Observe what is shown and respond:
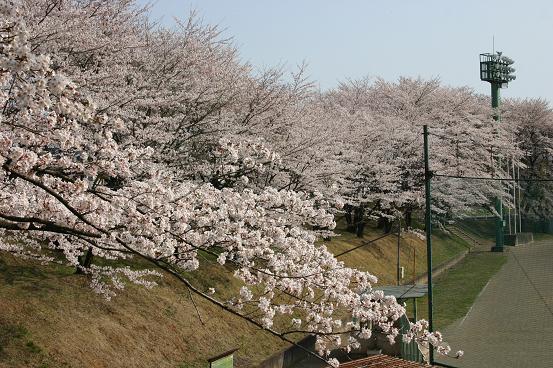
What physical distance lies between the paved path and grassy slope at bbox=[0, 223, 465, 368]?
6.38 m

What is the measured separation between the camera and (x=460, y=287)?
27953 millimetres

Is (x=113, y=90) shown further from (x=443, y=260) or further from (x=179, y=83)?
(x=443, y=260)

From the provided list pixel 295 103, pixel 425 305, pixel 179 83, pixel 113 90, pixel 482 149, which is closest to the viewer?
pixel 113 90

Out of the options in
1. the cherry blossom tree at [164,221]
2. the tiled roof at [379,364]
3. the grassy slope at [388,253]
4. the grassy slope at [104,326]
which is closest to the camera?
the cherry blossom tree at [164,221]

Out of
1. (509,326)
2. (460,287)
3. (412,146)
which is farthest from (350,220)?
(509,326)

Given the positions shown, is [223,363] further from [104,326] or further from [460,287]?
[460,287]

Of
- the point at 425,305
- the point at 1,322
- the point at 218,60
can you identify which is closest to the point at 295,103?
the point at 218,60

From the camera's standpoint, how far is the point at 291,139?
20422mm

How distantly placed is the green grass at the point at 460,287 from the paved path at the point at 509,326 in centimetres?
45

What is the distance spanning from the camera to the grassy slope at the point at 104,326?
10.0 m

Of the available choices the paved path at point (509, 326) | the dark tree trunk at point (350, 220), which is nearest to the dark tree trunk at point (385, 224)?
the dark tree trunk at point (350, 220)

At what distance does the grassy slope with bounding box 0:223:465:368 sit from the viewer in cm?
1000

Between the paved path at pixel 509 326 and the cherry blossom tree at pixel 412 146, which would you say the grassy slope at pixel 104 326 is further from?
the cherry blossom tree at pixel 412 146

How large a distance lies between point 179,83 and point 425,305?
14385mm
